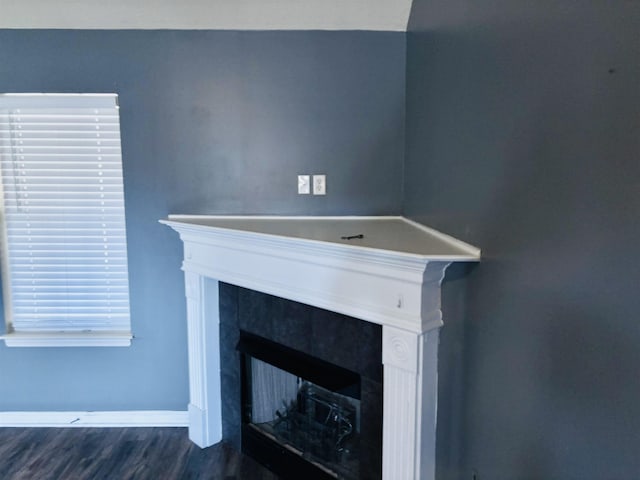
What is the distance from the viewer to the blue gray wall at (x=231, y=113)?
229cm

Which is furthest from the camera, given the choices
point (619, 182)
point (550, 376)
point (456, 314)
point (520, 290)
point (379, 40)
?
point (379, 40)

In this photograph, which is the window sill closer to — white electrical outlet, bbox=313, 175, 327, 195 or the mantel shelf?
the mantel shelf

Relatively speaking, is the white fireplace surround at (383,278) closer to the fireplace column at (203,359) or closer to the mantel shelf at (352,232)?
the mantel shelf at (352,232)

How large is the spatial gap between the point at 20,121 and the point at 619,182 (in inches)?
111

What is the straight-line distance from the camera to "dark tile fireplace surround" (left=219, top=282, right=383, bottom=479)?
66.4 inches

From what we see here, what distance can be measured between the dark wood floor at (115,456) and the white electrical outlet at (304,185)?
1452 mm

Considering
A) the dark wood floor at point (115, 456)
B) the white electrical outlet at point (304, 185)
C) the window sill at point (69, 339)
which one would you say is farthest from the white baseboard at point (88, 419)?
the white electrical outlet at point (304, 185)

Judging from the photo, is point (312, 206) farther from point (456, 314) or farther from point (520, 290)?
point (520, 290)

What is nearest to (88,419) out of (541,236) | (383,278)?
(383,278)

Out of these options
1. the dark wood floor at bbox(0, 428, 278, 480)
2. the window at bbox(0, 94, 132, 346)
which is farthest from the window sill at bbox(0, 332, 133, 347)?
the dark wood floor at bbox(0, 428, 278, 480)

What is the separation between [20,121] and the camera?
8.00ft

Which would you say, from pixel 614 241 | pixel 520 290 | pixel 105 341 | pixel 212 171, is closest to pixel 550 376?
pixel 520 290

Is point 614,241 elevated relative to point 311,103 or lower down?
lower down

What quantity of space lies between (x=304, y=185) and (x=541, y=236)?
5.02 ft
